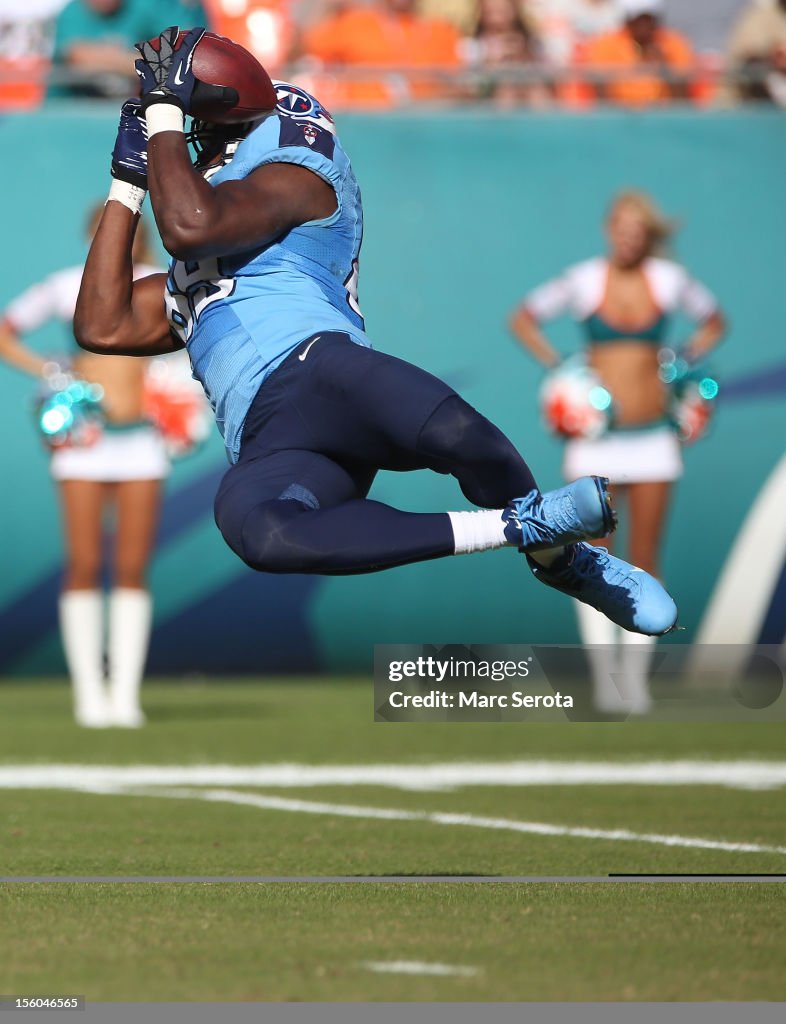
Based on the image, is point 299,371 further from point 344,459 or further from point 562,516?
point 562,516

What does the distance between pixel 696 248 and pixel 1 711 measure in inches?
200

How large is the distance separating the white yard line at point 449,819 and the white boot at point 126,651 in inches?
95.2

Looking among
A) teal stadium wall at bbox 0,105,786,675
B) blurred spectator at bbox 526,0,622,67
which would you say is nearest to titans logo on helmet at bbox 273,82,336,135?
teal stadium wall at bbox 0,105,786,675

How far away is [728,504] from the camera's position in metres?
11.0

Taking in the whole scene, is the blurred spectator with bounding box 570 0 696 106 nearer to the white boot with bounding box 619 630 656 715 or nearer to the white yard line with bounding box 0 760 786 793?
the white boot with bounding box 619 630 656 715

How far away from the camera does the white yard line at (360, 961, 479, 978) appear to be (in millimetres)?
3645

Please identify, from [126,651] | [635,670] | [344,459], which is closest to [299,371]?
[344,459]

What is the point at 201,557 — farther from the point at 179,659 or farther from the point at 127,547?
the point at 127,547

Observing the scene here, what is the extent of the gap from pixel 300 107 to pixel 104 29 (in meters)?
6.51

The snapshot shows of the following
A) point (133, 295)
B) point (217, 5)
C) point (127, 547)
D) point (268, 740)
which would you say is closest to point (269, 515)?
point (133, 295)

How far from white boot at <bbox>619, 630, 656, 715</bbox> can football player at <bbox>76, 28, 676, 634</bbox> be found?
475cm

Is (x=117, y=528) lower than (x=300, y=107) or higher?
lower

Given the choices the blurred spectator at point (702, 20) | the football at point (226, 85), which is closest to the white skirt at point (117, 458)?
the football at point (226, 85)

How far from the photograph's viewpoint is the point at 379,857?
5.43 metres
